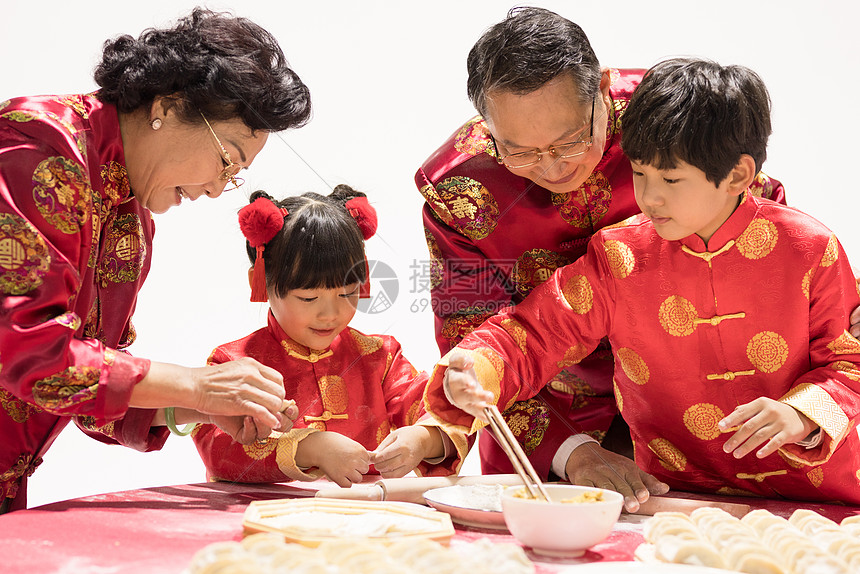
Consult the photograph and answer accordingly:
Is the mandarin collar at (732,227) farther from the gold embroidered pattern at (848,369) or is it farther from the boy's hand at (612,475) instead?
the boy's hand at (612,475)

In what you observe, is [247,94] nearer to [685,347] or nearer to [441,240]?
[441,240]

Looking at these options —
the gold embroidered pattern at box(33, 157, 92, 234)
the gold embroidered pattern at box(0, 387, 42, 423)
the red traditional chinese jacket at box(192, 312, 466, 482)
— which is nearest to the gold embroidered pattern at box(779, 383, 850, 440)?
the red traditional chinese jacket at box(192, 312, 466, 482)

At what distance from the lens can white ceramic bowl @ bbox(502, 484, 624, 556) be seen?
3.45 ft

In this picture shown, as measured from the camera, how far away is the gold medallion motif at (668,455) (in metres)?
1.65

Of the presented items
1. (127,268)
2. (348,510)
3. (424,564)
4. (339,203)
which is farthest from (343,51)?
(424,564)

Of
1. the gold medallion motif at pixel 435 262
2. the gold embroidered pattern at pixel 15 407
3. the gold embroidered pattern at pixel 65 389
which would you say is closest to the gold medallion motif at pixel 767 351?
the gold medallion motif at pixel 435 262

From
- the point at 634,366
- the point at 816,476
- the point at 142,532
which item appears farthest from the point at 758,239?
the point at 142,532

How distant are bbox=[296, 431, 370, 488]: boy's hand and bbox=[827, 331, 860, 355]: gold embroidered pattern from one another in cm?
84

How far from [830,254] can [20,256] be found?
51.4 inches

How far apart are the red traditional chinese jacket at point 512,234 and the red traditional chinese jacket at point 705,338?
0.19m

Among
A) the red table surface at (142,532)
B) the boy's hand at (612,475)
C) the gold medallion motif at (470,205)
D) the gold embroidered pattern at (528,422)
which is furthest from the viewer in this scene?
the gold medallion motif at (470,205)

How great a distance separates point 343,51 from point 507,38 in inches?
66.7

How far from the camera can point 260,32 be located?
162cm

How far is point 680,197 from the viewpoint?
1.51 meters
